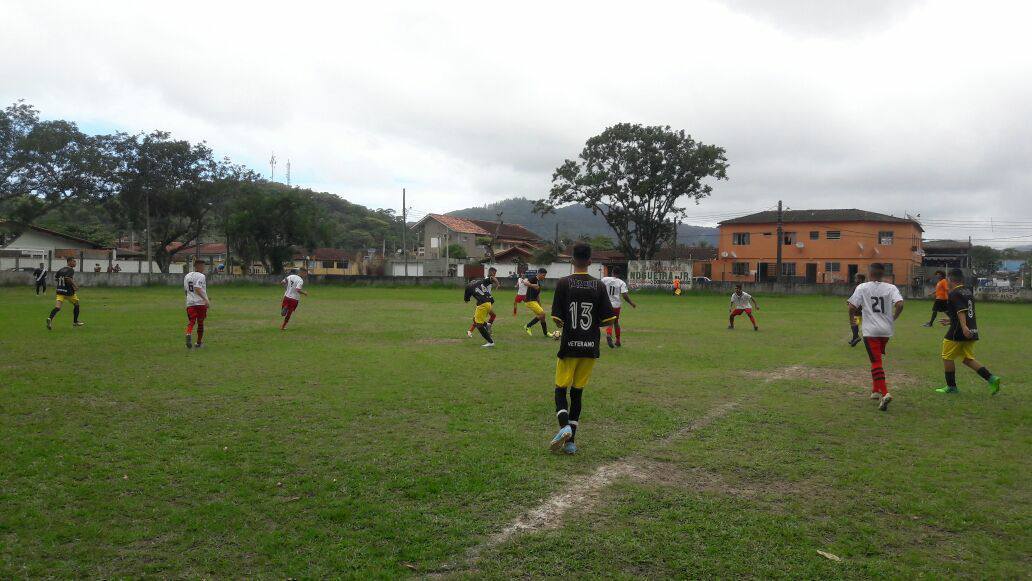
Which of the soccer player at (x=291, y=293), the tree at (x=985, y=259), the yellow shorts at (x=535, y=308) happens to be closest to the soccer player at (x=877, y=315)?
the yellow shorts at (x=535, y=308)

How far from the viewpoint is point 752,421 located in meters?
8.03

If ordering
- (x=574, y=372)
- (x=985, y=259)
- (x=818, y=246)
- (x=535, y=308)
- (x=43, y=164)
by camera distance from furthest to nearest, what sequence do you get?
1. (x=985, y=259)
2. (x=818, y=246)
3. (x=43, y=164)
4. (x=535, y=308)
5. (x=574, y=372)

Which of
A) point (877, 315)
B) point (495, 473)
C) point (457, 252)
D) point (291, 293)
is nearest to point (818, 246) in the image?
point (457, 252)

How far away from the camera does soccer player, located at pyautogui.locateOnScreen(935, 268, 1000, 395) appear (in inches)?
382

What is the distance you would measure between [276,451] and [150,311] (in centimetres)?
2308

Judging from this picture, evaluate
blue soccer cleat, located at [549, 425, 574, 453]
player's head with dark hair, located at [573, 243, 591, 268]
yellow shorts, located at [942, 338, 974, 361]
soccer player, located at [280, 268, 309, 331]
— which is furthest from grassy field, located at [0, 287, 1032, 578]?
soccer player, located at [280, 268, 309, 331]

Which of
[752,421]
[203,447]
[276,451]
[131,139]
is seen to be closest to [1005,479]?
[752,421]

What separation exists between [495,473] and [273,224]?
55.6 meters

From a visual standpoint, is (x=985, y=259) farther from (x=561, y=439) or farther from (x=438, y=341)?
(x=561, y=439)

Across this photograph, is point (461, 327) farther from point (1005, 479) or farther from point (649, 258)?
point (649, 258)

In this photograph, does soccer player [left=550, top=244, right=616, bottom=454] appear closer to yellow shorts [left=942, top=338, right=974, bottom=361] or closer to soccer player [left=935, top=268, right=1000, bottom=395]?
soccer player [left=935, top=268, right=1000, bottom=395]

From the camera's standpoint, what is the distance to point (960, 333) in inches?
382

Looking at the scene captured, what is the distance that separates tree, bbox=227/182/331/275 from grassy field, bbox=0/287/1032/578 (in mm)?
46321

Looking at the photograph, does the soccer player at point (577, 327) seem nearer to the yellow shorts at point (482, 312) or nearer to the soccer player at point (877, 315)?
the soccer player at point (877, 315)
